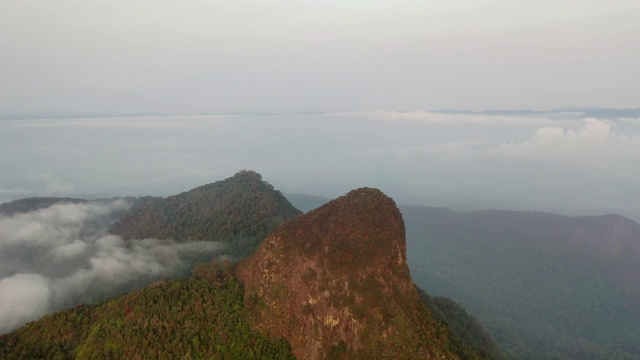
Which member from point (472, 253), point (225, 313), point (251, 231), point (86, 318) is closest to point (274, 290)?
point (225, 313)

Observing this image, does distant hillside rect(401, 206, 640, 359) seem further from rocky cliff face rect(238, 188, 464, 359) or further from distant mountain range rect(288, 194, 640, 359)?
rocky cliff face rect(238, 188, 464, 359)

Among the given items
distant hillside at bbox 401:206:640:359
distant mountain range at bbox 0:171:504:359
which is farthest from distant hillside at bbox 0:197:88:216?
distant hillside at bbox 401:206:640:359

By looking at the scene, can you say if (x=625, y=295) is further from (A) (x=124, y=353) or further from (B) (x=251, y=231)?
(A) (x=124, y=353)

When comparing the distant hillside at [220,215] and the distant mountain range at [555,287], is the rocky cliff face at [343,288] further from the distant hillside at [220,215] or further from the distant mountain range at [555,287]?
the distant mountain range at [555,287]

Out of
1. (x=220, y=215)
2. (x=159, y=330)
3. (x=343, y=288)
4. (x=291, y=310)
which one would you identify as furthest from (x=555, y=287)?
(x=159, y=330)

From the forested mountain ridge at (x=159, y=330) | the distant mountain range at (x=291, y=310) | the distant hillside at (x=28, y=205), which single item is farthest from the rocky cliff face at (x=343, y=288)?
the distant hillside at (x=28, y=205)

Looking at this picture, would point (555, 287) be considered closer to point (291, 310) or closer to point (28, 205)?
point (291, 310)
